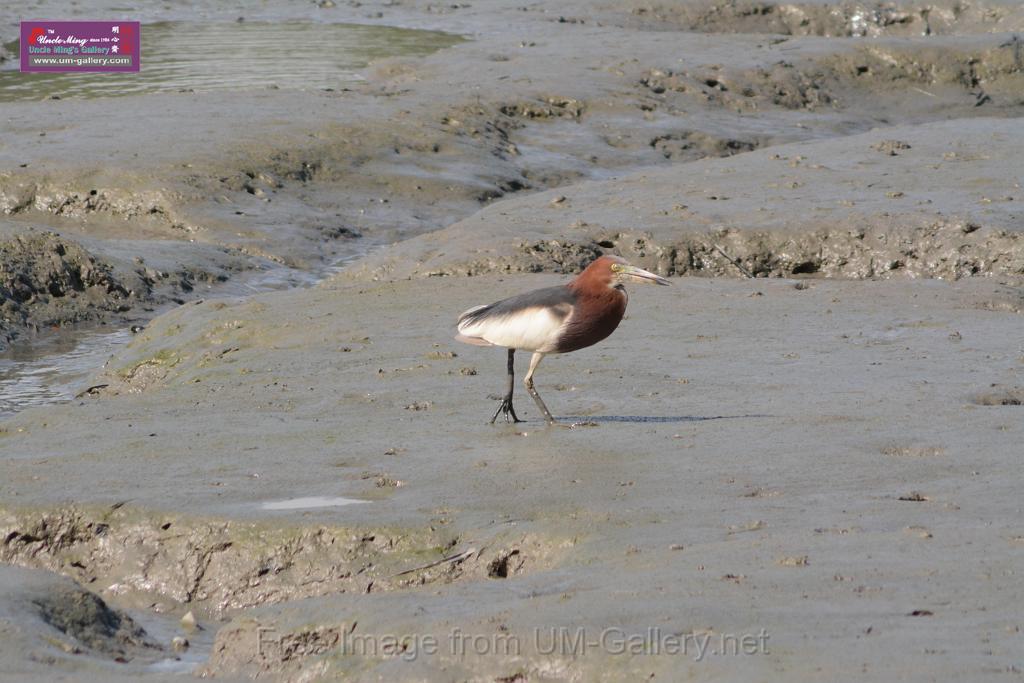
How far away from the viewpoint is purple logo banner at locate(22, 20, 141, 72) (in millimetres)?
20953

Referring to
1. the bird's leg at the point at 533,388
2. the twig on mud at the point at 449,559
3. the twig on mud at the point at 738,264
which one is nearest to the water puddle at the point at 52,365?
the bird's leg at the point at 533,388

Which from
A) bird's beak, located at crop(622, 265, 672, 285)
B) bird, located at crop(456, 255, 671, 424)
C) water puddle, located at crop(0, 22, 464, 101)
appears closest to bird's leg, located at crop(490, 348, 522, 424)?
bird, located at crop(456, 255, 671, 424)

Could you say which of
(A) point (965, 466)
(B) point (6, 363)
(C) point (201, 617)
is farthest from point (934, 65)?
(C) point (201, 617)

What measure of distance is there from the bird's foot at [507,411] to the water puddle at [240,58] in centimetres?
1274

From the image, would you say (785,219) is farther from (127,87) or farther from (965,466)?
(127,87)

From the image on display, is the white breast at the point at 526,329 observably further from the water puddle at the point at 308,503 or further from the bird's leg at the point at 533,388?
the water puddle at the point at 308,503

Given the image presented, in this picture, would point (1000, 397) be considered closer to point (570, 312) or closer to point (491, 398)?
point (570, 312)

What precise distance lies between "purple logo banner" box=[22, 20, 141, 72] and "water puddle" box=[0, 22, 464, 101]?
0.26 m

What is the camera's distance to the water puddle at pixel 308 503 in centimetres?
546

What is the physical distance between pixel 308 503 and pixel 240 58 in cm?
1681

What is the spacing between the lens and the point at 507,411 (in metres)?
6.45

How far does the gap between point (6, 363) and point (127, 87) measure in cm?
955

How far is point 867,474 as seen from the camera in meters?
5.41

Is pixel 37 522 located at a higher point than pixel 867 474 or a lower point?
lower
